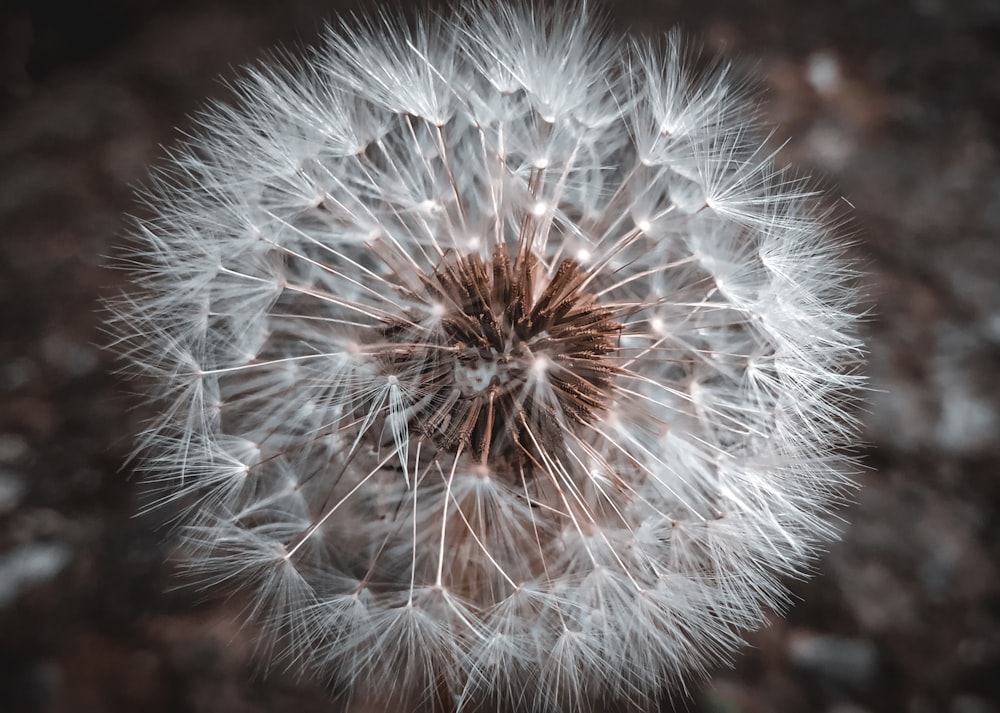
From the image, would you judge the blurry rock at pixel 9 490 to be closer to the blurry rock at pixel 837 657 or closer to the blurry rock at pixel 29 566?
the blurry rock at pixel 29 566

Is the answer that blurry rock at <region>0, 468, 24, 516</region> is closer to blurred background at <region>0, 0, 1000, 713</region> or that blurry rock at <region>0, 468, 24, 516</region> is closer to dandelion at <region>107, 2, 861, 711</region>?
blurred background at <region>0, 0, 1000, 713</region>

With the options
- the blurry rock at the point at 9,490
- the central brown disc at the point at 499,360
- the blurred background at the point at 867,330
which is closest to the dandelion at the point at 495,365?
the central brown disc at the point at 499,360

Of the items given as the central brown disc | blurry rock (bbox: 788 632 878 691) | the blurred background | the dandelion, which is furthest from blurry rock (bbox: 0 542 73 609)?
blurry rock (bbox: 788 632 878 691)

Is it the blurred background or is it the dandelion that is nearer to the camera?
the dandelion

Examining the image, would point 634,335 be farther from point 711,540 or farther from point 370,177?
point 370,177

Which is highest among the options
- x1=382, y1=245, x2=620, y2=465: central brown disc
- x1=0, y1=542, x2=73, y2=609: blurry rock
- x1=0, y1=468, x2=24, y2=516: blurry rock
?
x1=382, y1=245, x2=620, y2=465: central brown disc

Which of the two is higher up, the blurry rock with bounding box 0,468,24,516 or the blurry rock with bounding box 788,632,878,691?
the blurry rock with bounding box 788,632,878,691

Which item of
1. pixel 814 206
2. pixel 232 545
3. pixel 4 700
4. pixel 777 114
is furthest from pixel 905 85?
pixel 4 700
